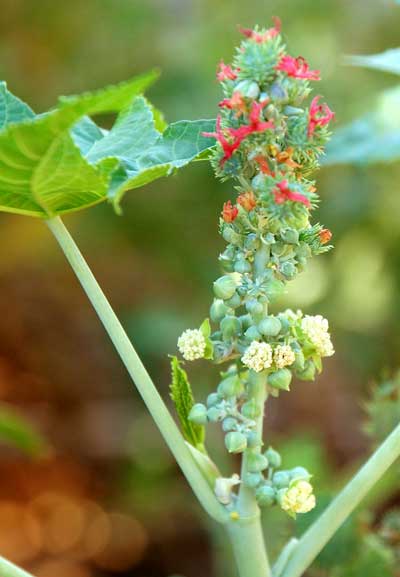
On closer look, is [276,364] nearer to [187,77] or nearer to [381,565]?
[381,565]

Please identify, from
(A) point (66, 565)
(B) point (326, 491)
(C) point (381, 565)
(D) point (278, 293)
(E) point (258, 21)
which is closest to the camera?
(D) point (278, 293)

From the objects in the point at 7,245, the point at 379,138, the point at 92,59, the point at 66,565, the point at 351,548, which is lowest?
the point at 66,565

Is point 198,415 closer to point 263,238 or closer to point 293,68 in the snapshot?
point 263,238

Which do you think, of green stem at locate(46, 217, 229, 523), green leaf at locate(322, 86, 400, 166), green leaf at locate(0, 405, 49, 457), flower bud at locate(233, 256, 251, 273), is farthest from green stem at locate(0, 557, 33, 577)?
green leaf at locate(322, 86, 400, 166)

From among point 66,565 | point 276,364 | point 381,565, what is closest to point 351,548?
point 381,565

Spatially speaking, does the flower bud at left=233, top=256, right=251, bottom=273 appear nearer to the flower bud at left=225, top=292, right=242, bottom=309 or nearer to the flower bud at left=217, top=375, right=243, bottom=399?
the flower bud at left=225, top=292, right=242, bottom=309

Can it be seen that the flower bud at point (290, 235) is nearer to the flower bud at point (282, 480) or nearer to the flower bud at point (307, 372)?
the flower bud at point (307, 372)
